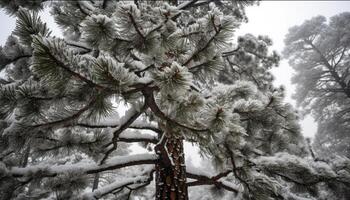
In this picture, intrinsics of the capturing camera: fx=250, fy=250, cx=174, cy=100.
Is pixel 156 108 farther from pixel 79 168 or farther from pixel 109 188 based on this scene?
pixel 109 188

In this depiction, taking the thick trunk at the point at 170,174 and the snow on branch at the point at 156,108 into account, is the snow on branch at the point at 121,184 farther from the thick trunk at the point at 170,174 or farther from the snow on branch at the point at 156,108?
the snow on branch at the point at 156,108

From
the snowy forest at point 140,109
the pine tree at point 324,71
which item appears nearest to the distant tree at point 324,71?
the pine tree at point 324,71

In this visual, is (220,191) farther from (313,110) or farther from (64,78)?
(313,110)

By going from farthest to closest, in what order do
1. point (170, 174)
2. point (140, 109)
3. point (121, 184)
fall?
point (121, 184) < point (170, 174) < point (140, 109)

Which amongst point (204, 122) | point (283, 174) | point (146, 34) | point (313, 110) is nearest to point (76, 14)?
point (146, 34)

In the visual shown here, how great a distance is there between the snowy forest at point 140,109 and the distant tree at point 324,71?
1290 cm

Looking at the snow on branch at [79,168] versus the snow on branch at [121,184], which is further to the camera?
the snow on branch at [121,184]

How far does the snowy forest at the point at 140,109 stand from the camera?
1708 millimetres

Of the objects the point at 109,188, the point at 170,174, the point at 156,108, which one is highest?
the point at 156,108

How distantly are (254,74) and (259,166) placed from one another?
277cm

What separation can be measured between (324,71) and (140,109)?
16.4m


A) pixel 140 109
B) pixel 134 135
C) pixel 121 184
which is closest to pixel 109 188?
pixel 121 184

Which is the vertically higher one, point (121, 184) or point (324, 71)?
point (324, 71)

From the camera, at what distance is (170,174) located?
3045 millimetres
